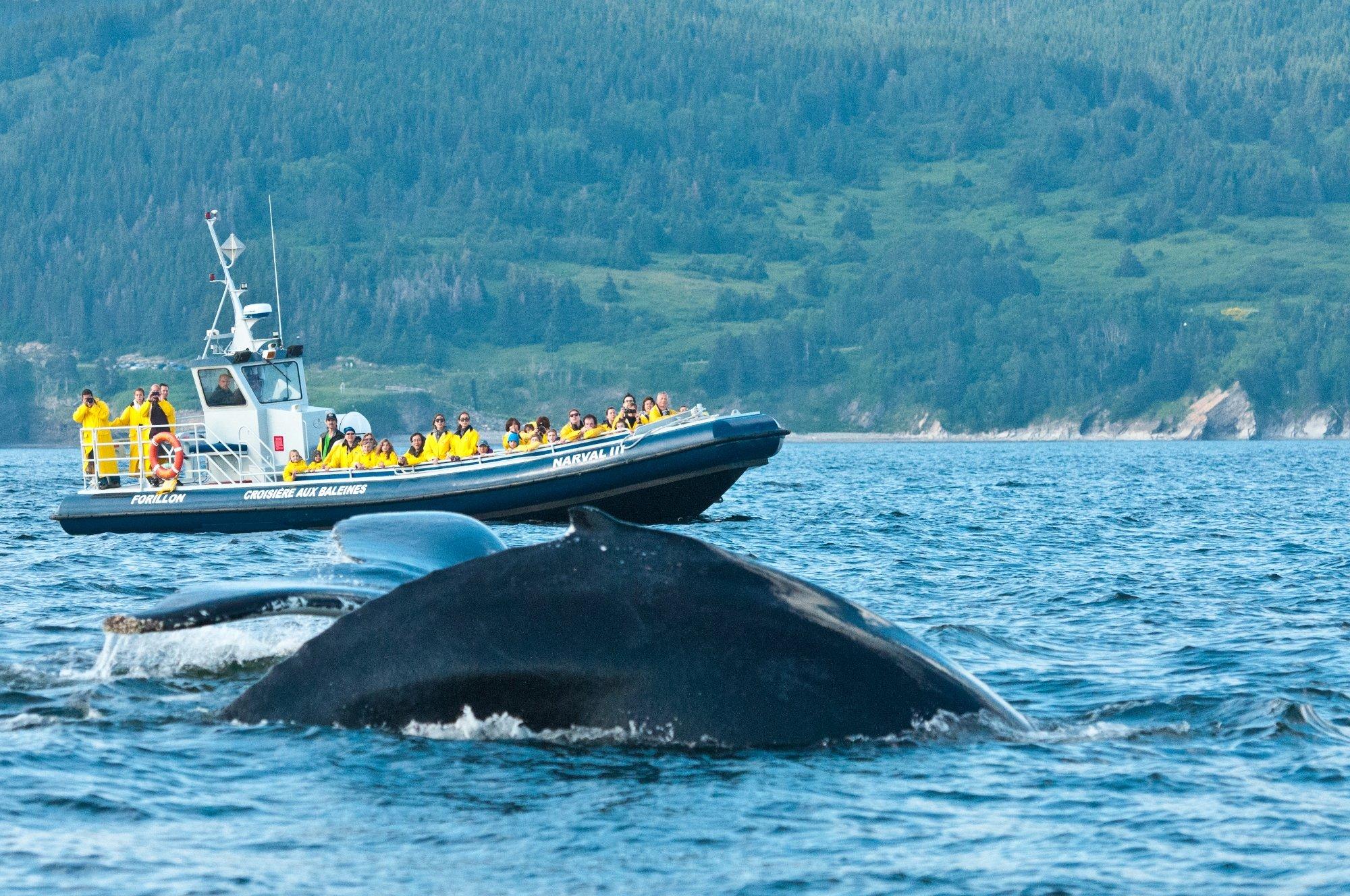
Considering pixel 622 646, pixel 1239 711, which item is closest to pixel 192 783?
pixel 622 646

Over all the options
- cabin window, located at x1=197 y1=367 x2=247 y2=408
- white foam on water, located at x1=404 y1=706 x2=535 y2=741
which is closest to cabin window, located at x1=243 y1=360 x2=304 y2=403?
cabin window, located at x1=197 y1=367 x2=247 y2=408

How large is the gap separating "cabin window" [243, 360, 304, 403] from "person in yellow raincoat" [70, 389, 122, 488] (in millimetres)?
2868

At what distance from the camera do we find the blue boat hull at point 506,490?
2933 cm

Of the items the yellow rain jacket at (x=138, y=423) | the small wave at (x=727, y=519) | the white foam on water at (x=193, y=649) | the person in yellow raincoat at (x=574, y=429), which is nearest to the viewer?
the white foam on water at (x=193, y=649)

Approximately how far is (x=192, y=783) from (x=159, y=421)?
77.4ft

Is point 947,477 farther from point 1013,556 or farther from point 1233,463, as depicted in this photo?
point 1013,556

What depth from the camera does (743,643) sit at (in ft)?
25.3

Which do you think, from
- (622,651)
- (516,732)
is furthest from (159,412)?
(622,651)

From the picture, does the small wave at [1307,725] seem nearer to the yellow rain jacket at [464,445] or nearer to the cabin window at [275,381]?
the yellow rain jacket at [464,445]

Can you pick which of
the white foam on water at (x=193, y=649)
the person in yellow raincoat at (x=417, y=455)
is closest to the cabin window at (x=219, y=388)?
the person in yellow raincoat at (x=417, y=455)

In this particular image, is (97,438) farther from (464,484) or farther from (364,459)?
(464,484)

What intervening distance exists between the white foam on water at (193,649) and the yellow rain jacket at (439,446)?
18.0 metres

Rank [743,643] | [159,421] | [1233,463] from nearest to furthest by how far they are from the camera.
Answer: [743,643] < [159,421] < [1233,463]

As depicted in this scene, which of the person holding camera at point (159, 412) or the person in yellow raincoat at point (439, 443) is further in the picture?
the person in yellow raincoat at point (439, 443)
